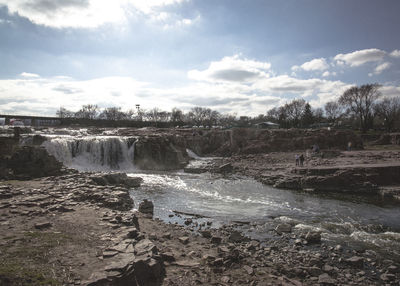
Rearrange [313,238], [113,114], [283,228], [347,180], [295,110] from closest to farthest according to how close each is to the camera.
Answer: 1. [313,238]
2. [283,228]
3. [347,180]
4. [295,110]
5. [113,114]

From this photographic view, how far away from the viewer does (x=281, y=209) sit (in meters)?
14.9

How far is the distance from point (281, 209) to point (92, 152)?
2217cm

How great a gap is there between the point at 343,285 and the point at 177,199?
36.1 ft

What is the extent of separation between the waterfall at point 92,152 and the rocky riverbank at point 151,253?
16687mm

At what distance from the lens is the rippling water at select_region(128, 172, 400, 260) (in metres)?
11.1

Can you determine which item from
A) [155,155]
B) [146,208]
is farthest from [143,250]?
[155,155]

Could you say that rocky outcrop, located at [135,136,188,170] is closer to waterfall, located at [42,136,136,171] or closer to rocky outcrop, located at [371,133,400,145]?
waterfall, located at [42,136,136,171]

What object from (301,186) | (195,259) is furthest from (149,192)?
(301,186)

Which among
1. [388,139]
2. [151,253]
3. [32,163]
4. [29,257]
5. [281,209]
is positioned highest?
[388,139]

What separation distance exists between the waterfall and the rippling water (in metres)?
9.17

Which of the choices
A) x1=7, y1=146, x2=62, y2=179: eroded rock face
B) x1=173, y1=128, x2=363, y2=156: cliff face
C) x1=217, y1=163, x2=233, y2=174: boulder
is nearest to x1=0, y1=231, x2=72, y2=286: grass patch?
x1=7, y1=146, x2=62, y2=179: eroded rock face

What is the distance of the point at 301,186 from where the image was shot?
21.4 m

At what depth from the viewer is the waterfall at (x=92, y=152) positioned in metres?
27.1

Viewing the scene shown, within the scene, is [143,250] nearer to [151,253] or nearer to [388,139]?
[151,253]
